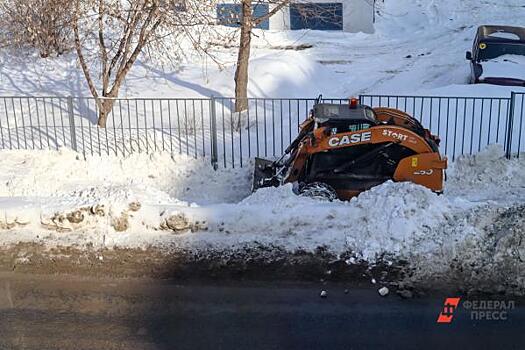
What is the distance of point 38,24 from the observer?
17.1 m

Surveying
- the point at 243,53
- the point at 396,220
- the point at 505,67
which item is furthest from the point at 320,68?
the point at 396,220

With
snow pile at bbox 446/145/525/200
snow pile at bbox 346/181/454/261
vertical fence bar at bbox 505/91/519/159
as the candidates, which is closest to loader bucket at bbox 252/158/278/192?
snow pile at bbox 346/181/454/261

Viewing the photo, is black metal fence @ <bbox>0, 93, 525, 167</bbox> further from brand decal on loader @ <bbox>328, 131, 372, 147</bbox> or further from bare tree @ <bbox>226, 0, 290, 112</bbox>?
brand decal on loader @ <bbox>328, 131, 372, 147</bbox>

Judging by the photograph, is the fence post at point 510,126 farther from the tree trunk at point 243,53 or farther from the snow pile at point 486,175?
the tree trunk at point 243,53

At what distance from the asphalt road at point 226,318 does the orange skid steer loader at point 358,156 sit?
2483 millimetres

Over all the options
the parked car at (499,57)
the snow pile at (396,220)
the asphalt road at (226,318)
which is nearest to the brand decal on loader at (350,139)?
the snow pile at (396,220)

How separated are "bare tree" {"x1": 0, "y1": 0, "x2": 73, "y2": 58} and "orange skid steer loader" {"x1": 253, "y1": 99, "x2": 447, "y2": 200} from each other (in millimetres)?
6555

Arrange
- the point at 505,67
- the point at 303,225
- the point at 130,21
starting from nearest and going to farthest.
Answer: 1. the point at 303,225
2. the point at 130,21
3. the point at 505,67

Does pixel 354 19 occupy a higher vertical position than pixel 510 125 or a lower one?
higher

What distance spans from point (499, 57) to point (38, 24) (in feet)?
40.7

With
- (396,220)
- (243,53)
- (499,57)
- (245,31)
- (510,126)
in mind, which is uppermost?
(245,31)

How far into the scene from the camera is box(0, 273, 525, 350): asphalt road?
568 centimetres

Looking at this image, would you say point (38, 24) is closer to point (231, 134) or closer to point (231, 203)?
point (231, 134)

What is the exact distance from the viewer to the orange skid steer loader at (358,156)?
8867 mm
